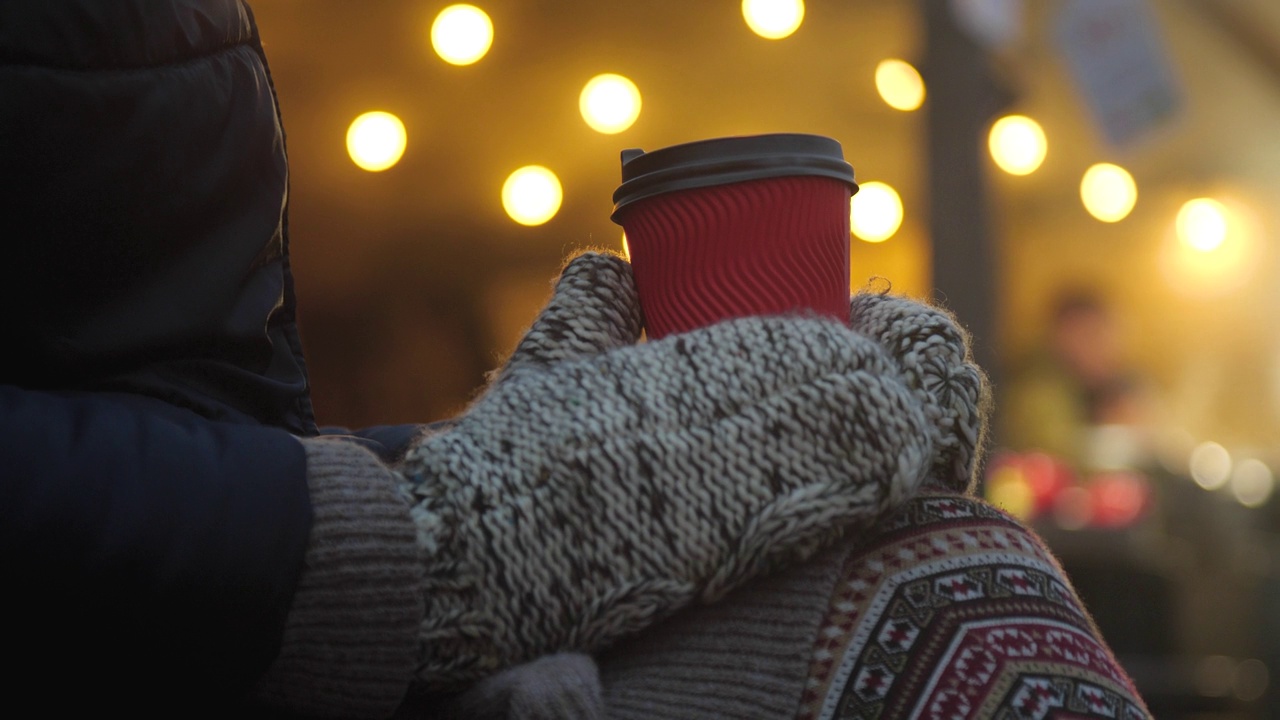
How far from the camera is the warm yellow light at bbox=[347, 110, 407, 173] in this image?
10.7 ft

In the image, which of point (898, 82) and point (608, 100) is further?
point (898, 82)

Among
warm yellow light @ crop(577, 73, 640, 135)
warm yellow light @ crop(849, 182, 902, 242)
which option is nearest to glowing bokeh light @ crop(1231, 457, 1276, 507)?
warm yellow light @ crop(849, 182, 902, 242)

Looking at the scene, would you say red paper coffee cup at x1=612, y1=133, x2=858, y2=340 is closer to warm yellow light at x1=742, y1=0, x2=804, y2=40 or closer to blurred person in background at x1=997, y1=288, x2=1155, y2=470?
warm yellow light at x1=742, y1=0, x2=804, y2=40

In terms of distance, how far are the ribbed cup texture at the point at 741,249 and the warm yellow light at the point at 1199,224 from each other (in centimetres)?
506

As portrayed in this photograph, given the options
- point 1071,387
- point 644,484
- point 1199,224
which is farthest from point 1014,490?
point 644,484

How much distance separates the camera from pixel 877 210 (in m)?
3.62

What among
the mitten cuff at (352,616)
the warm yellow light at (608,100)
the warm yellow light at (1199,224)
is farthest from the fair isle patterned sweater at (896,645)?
the warm yellow light at (1199,224)

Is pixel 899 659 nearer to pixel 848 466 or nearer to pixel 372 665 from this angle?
pixel 848 466

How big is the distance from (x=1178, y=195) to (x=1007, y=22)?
→ 275 centimetres

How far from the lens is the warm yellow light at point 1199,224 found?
5.15 meters

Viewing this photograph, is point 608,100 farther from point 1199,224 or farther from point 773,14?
point 1199,224

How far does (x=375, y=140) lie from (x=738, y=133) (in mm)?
1142

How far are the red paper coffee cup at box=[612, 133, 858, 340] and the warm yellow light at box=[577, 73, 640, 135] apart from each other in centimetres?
271

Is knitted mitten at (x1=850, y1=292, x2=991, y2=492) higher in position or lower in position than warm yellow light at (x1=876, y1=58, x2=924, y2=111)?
lower
